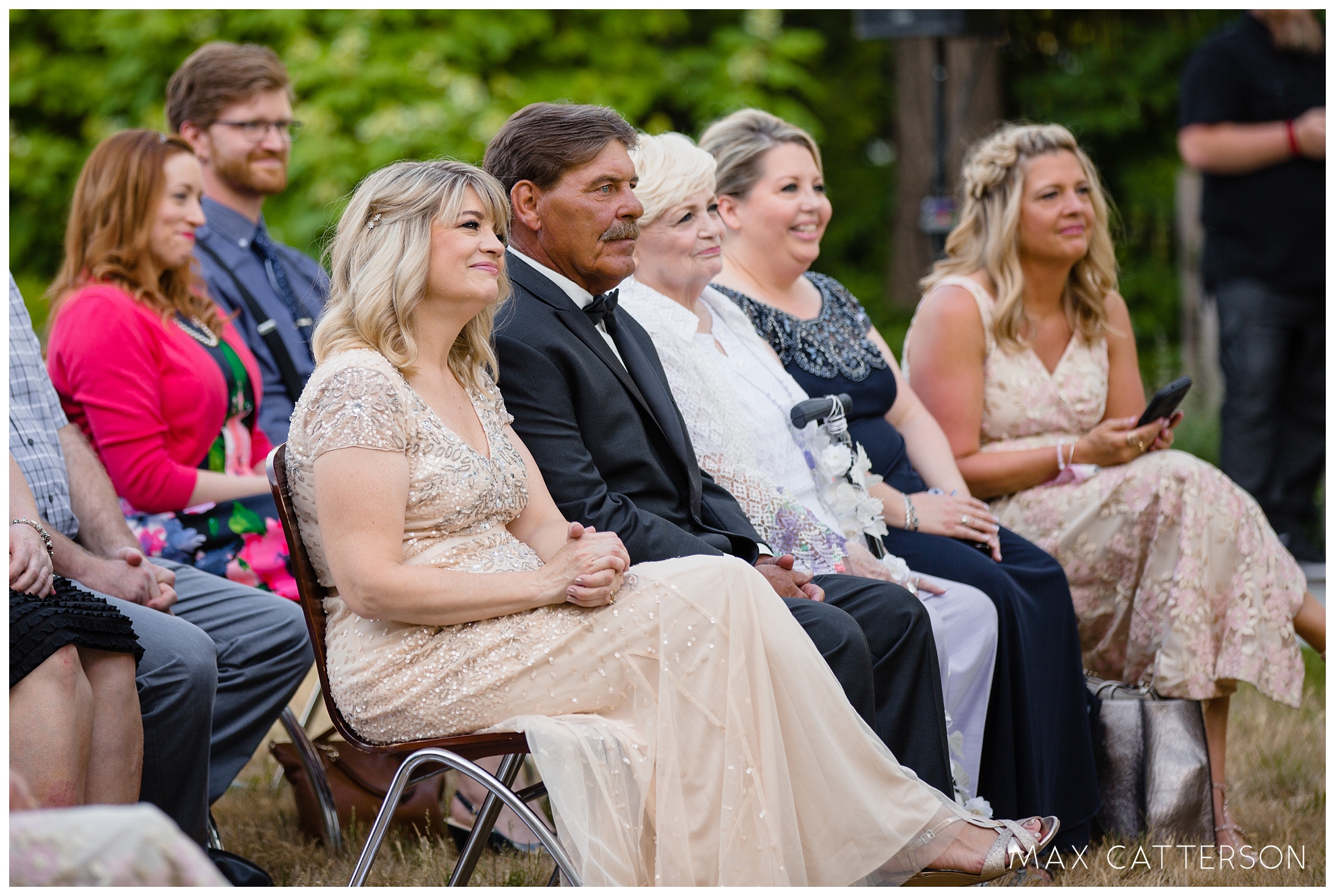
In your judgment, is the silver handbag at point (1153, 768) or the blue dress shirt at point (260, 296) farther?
the blue dress shirt at point (260, 296)

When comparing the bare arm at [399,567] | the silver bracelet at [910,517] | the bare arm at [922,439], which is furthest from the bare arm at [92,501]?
the bare arm at [922,439]

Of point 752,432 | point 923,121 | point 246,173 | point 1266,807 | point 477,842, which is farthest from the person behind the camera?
point 923,121

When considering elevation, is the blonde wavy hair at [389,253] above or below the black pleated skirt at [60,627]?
above

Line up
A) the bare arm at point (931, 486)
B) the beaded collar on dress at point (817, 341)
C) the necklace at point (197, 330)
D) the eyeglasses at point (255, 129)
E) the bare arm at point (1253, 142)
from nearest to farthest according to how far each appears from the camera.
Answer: the necklace at point (197, 330)
the bare arm at point (931, 486)
the beaded collar on dress at point (817, 341)
the eyeglasses at point (255, 129)
the bare arm at point (1253, 142)

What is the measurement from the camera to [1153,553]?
3656 mm

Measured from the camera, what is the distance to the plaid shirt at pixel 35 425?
9.36ft

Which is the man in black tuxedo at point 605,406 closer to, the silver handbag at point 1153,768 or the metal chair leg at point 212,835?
the silver handbag at point 1153,768

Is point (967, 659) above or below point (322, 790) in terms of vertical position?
above

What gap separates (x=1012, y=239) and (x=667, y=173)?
1.24 m

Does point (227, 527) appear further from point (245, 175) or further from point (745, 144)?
point (745, 144)

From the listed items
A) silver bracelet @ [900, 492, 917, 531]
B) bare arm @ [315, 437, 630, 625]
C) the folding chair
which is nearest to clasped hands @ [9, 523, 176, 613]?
the folding chair

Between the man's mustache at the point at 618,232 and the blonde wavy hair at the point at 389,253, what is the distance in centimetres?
34

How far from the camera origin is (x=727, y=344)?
349 cm

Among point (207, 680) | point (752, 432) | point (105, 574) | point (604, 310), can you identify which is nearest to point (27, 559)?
point (105, 574)
